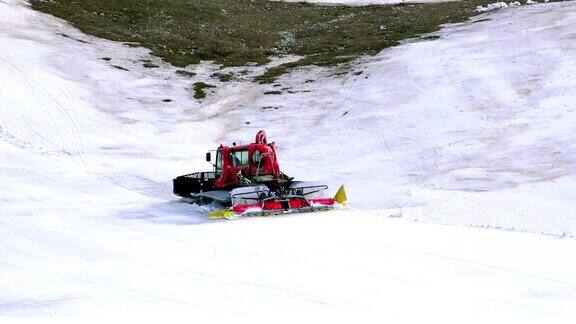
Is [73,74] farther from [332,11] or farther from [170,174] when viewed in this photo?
[332,11]

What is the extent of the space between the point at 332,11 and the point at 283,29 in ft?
47.7

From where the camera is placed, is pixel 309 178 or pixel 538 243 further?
pixel 309 178

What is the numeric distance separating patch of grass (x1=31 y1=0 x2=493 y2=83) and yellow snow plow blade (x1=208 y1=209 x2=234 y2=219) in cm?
2995

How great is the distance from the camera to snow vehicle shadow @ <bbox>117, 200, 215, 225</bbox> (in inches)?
808

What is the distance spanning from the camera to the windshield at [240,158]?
902 inches

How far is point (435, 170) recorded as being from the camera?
28891 millimetres

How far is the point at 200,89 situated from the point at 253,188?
29.4 m

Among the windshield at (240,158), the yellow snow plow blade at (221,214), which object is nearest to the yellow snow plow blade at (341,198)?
the windshield at (240,158)

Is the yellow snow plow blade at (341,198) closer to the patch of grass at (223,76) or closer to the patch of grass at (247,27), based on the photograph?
the patch of grass at (247,27)

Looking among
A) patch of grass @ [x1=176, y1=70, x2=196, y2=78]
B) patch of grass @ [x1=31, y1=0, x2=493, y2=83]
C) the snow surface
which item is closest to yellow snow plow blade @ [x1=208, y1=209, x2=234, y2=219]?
the snow surface

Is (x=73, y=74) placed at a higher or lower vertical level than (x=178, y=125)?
higher

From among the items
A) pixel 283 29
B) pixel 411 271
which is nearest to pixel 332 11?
pixel 283 29

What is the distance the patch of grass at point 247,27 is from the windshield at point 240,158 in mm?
26761

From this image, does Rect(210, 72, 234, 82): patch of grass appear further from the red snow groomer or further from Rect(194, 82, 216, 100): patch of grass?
the red snow groomer
